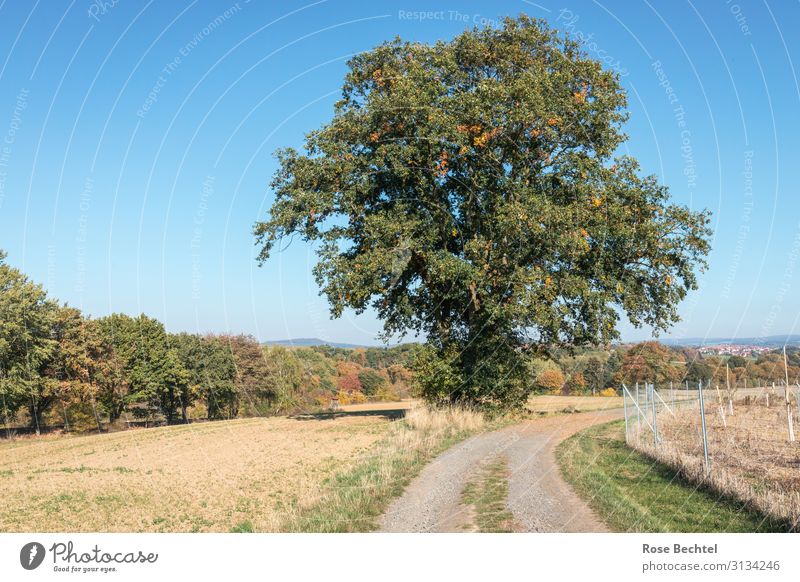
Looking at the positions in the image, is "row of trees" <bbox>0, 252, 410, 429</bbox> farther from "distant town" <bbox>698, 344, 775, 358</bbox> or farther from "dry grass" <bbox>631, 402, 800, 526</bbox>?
"distant town" <bbox>698, 344, 775, 358</bbox>

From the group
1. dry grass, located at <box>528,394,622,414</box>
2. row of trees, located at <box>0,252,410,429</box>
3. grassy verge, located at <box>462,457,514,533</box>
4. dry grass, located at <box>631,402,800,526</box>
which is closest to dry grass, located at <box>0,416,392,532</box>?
grassy verge, located at <box>462,457,514,533</box>

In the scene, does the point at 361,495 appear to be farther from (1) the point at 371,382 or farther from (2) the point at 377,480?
(1) the point at 371,382

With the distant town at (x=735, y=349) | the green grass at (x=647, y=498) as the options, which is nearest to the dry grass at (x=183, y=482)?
the green grass at (x=647, y=498)

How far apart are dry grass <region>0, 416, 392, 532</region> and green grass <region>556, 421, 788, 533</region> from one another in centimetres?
644

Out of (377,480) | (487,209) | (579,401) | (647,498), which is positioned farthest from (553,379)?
(377,480)

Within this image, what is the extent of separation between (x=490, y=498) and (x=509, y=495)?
55 cm

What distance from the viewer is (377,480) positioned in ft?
52.1

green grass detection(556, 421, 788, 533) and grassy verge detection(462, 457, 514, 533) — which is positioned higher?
grassy verge detection(462, 457, 514, 533)

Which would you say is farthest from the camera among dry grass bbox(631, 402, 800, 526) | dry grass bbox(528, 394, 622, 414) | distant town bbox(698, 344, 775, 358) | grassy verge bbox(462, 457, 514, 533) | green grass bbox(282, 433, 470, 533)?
dry grass bbox(528, 394, 622, 414)

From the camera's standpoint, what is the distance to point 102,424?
74.8m

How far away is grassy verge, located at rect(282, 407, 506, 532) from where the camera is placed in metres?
12.0

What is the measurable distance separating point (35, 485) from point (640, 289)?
30517 mm

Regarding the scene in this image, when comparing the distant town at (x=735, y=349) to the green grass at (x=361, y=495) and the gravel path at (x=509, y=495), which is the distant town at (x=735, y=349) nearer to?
the gravel path at (x=509, y=495)
